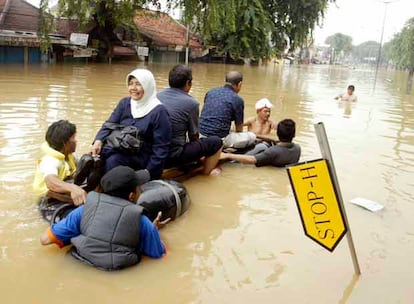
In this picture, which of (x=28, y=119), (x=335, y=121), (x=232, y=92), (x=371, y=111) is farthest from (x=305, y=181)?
(x=371, y=111)

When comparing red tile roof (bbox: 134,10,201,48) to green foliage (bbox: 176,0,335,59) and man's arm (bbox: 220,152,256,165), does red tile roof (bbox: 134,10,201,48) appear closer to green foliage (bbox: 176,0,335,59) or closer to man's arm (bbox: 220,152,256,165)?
green foliage (bbox: 176,0,335,59)

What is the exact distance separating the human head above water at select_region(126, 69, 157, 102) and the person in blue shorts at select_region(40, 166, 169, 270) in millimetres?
1231

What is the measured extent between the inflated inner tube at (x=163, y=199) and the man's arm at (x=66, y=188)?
0.51 m

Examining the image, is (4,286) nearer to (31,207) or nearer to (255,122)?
(31,207)

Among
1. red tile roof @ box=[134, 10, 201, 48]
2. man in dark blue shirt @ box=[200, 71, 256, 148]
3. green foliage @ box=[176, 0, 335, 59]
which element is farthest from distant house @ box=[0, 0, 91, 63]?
man in dark blue shirt @ box=[200, 71, 256, 148]

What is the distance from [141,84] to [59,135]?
0.90 m

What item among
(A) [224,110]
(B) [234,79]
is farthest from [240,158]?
(B) [234,79]

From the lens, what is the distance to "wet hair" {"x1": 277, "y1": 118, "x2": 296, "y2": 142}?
6133 mm

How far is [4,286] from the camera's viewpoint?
313cm

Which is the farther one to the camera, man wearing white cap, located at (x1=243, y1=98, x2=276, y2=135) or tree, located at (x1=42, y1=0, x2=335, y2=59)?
tree, located at (x1=42, y1=0, x2=335, y2=59)

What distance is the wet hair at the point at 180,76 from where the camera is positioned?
5.14 metres

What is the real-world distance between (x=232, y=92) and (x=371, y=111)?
838cm

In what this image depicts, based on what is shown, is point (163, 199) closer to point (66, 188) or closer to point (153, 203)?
point (153, 203)

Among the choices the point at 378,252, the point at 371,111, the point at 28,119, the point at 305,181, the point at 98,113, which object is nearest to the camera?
the point at 305,181
